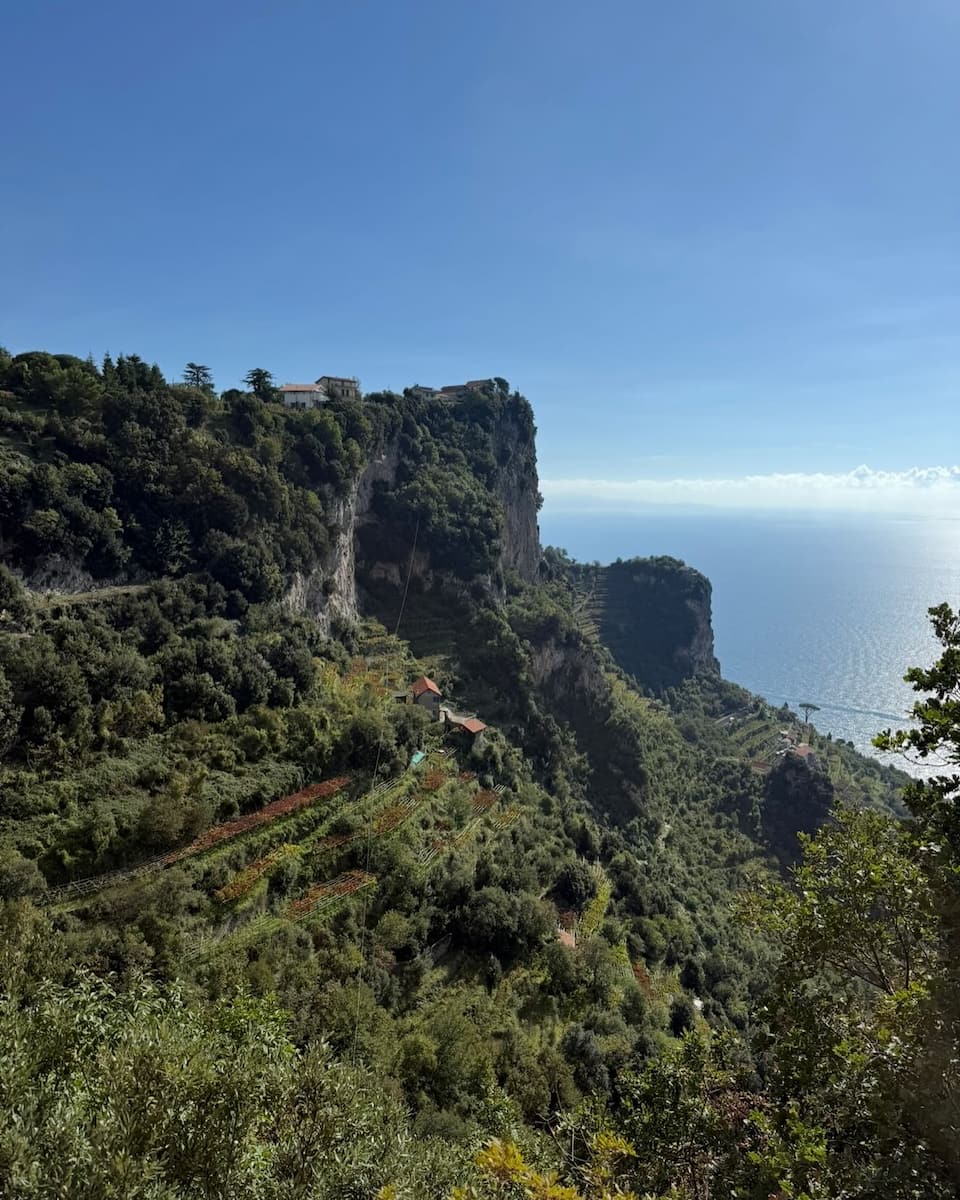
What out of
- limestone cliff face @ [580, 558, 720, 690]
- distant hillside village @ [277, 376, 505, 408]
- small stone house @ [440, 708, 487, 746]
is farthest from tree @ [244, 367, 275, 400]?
limestone cliff face @ [580, 558, 720, 690]

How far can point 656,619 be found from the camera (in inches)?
4190

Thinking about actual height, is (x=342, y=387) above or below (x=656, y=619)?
above

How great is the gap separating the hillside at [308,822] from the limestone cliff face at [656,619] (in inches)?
1821

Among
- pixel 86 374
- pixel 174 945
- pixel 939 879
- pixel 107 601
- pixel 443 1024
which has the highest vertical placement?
pixel 86 374

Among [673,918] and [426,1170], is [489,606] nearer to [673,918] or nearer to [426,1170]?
[673,918]

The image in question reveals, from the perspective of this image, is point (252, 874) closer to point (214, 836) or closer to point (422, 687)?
point (214, 836)

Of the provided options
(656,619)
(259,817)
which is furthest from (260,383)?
(656,619)

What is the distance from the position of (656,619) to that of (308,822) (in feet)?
297

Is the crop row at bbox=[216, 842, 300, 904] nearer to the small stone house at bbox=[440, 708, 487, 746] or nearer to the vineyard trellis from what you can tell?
the vineyard trellis

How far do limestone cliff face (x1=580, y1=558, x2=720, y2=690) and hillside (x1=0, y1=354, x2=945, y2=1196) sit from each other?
46.3m

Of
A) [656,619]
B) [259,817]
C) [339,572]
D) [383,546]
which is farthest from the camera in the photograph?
[656,619]

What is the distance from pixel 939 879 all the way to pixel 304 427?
47.7 meters

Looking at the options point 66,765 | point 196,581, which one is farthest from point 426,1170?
point 196,581

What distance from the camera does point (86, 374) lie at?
3531cm
